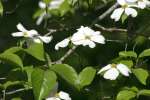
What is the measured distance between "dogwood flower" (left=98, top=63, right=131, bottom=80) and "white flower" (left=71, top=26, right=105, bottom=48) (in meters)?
0.12

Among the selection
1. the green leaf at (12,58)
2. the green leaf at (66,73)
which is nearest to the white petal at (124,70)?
the green leaf at (66,73)

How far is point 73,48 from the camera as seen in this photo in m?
1.70

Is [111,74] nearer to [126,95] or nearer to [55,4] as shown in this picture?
[126,95]

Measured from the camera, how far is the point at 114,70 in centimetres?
152

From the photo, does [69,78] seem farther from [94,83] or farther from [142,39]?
[142,39]

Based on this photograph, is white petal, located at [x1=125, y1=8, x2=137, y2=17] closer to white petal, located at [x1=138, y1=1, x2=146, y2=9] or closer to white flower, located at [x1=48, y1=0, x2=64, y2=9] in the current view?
white petal, located at [x1=138, y1=1, x2=146, y2=9]

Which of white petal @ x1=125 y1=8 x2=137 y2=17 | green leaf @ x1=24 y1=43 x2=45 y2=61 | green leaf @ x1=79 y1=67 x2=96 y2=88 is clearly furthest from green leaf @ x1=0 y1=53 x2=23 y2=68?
white petal @ x1=125 y1=8 x2=137 y2=17

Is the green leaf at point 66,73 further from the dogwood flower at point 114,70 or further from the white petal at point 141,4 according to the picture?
the white petal at point 141,4

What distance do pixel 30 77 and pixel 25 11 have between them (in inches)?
49.1

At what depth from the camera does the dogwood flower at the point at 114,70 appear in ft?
4.91

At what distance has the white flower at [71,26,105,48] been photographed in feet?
5.31

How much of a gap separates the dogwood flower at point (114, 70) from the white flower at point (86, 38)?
0.12 meters

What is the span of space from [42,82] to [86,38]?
0.29 metres

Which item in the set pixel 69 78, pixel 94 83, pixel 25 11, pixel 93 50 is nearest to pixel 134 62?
Answer: pixel 94 83
